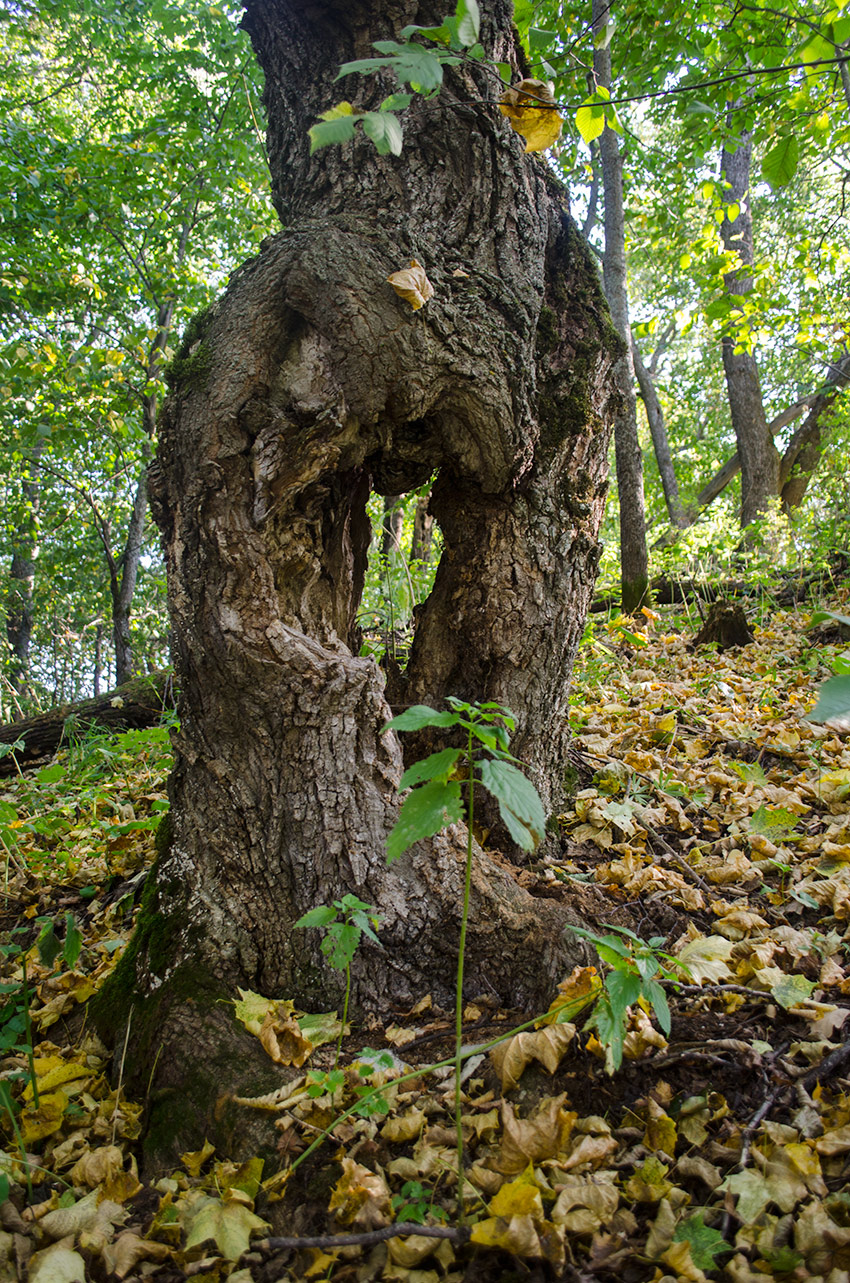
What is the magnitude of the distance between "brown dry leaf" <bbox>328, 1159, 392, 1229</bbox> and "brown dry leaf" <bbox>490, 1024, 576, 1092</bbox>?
0.32 meters

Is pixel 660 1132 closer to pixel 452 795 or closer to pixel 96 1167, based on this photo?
pixel 452 795

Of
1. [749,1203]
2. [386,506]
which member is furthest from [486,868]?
[386,506]

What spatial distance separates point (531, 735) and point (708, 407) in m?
20.2

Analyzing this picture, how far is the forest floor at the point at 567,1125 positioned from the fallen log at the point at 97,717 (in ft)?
8.85

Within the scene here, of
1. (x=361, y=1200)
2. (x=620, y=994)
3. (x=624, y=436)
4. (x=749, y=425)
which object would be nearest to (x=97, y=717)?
(x=361, y=1200)

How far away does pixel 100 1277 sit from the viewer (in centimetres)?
117

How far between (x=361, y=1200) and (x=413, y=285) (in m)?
2.17

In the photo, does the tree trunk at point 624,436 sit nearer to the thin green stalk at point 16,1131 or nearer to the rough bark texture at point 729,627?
the rough bark texture at point 729,627

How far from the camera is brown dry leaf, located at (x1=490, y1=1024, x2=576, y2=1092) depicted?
4.64 feet

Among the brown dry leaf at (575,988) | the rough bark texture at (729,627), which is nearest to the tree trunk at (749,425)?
the rough bark texture at (729,627)

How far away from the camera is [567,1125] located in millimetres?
1285

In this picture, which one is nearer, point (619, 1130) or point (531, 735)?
point (619, 1130)

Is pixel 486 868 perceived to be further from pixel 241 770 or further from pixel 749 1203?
pixel 749 1203

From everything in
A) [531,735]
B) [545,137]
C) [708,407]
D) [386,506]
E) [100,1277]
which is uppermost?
[708,407]
